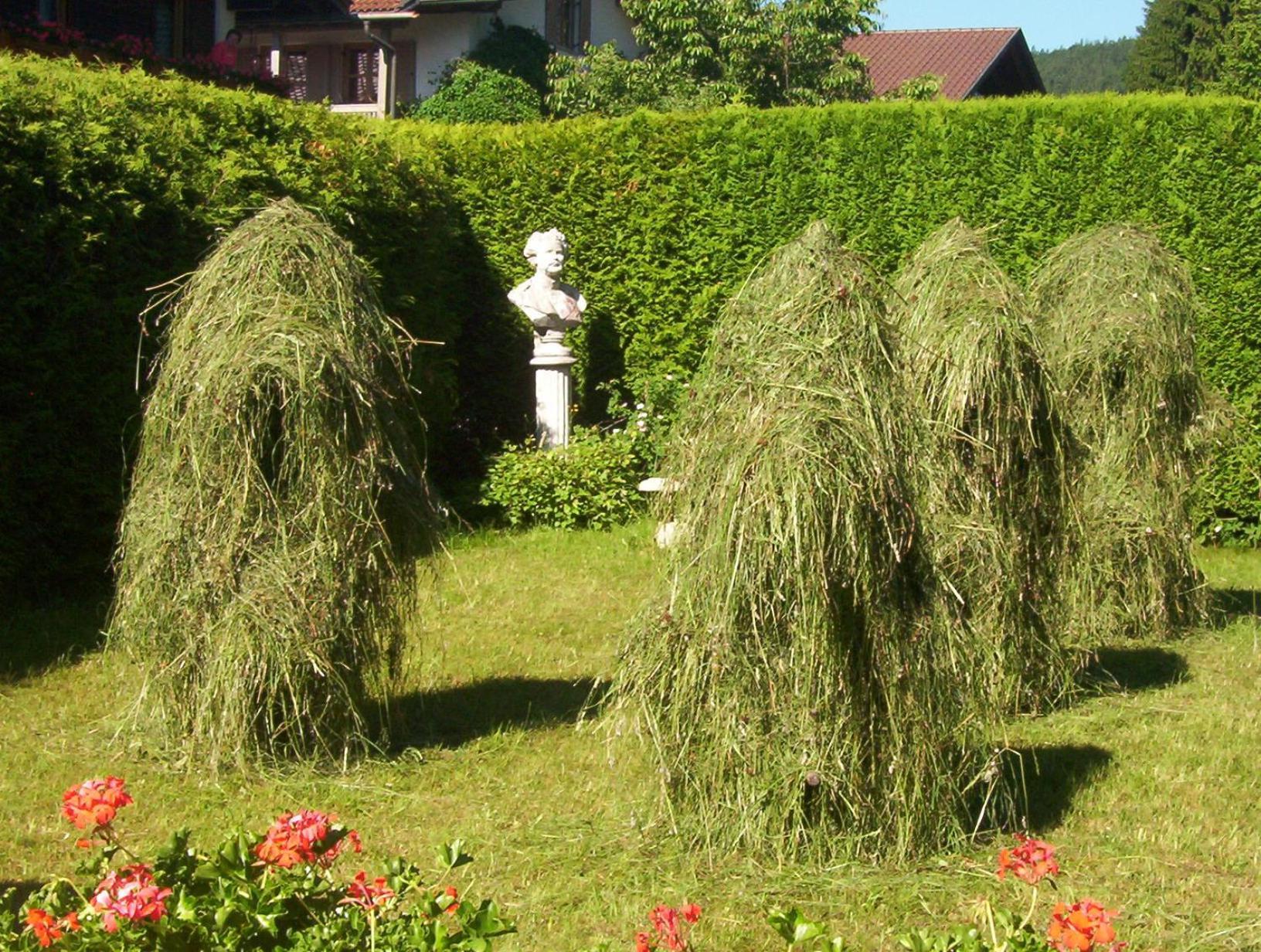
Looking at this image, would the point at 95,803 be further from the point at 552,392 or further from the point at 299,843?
the point at 552,392

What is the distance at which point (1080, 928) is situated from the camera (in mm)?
2520

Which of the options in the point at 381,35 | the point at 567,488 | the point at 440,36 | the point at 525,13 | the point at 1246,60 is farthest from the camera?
the point at 525,13

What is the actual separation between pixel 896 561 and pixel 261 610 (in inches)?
85.8

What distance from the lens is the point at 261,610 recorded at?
4.94 m

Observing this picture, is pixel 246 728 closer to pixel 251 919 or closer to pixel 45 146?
pixel 251 919

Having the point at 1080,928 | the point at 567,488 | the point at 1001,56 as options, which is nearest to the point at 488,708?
the point at 1080,928

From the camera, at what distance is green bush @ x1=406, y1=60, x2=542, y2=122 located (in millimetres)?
22422

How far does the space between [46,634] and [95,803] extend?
4.42 m

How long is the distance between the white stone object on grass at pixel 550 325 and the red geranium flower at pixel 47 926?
8.93m

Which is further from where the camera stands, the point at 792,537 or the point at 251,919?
the point at 792,537

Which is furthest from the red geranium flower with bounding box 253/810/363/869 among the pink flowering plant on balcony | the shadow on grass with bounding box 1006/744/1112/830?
the shadow on grass with bounding box 1006/744/1112/830

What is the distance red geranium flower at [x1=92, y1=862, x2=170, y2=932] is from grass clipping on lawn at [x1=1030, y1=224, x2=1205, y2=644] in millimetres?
5678

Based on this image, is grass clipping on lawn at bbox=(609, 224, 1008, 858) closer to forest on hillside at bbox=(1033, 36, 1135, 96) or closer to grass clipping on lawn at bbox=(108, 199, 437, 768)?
grass clipping on lawn at bbox=(108, 199, 437, 768)

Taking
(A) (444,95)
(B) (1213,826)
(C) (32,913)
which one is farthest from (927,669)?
(A) (444,95)
